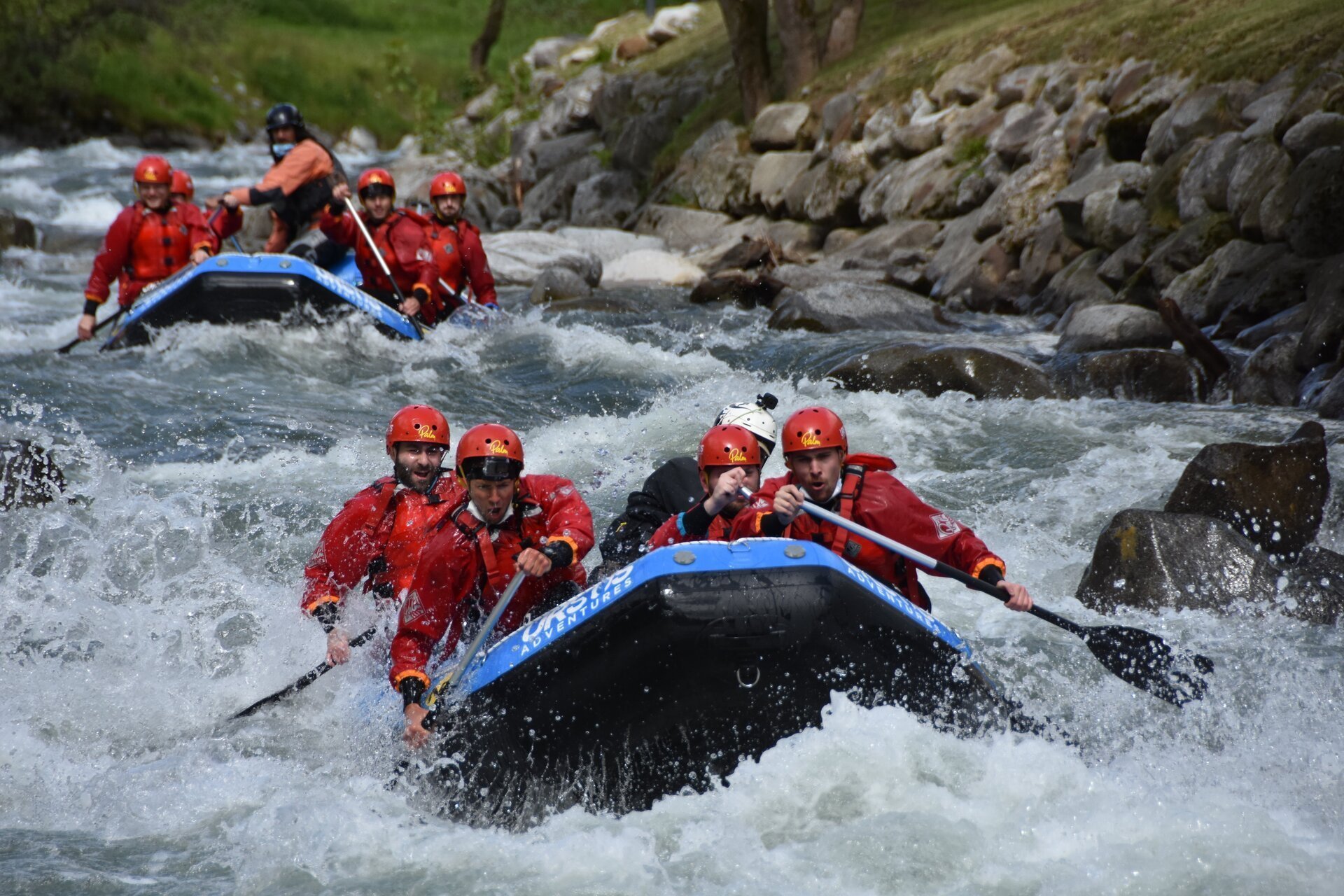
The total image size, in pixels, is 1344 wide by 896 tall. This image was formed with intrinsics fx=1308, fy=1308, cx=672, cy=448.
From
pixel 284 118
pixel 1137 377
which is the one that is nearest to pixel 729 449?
pixel 1137 377

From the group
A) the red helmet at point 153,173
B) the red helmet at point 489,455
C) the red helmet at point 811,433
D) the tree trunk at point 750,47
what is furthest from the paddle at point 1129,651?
the tree trunk at point 750,47

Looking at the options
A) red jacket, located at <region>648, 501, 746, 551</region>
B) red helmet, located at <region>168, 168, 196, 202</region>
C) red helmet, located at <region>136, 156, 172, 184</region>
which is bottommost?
red jacket, located at <region>648, 501, 746, 551</region>

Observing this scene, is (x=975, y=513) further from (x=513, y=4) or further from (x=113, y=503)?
(x=513, y=4)

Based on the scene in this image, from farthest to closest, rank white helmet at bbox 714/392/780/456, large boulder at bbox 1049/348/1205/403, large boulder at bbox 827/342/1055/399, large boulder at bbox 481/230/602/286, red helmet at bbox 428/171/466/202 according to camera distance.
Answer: large boulder at bbox 481/230/602/286 < red helmet at bbox 428/171/466/202 < large boulder at bbox 827/342/1055/399 < large boulder at bbox 1049/348/1205/403 < white helmet at bbox 714/392/780/456

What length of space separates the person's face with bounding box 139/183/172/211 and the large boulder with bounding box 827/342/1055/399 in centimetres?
583

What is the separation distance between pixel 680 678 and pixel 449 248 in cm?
793

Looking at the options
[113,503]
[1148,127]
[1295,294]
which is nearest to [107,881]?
[113,503]

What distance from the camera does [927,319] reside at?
1217 cm

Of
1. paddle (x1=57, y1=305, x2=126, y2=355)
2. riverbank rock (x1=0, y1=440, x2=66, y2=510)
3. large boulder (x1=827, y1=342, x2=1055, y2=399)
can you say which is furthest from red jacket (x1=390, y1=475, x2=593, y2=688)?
paddle (x1=57, y1=305, x2=126, y2=355)

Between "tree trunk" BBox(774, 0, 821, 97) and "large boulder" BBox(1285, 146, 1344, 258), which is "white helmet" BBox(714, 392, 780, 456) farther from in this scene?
"tree trunk" BBox(774, 0, 821, 97)

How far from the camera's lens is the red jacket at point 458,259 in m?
11.3

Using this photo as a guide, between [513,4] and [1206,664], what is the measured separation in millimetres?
44477

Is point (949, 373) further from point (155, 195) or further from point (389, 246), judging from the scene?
point (155, 195)

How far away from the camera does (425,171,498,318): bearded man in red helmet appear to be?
11.1 metres
